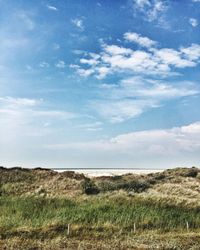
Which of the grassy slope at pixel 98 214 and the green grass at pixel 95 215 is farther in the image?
the green grass at pixel 95 215

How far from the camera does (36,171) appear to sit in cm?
5231

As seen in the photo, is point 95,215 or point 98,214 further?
point 98,214

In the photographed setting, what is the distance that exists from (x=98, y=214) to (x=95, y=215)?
0.28m

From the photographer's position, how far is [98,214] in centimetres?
3192

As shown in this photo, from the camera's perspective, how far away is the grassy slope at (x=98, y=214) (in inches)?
1003

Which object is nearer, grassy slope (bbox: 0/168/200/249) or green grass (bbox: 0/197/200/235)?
grassy slope (bbox: 0/168/200/249)

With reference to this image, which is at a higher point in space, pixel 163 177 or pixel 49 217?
pixel 163 177

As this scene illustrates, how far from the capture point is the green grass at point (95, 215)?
97.6 ft

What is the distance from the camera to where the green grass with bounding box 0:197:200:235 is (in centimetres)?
2973

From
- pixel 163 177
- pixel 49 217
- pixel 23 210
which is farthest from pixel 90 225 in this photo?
pixel 163 177

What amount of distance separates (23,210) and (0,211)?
5.02 ft

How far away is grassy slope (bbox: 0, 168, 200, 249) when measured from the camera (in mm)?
25469

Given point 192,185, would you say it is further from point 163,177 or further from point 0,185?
point 0,185

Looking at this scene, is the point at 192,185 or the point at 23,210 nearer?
the point at 23,210
